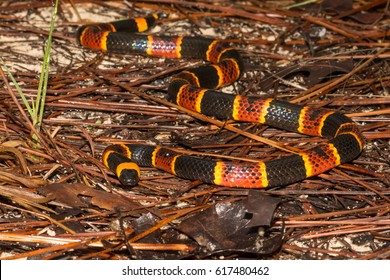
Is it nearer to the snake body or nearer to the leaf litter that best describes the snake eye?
the snake body

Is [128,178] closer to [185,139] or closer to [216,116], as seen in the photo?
[185,139]

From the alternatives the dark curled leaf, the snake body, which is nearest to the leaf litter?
the dark curled leaf

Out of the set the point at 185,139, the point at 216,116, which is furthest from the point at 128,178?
the point at 216,116

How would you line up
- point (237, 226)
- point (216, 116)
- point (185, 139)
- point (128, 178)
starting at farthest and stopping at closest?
point (216, 116)
point (185, 139)
point (128, 178)
point (237, 226)
